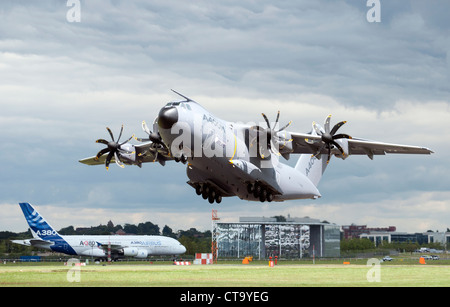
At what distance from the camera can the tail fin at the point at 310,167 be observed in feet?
137

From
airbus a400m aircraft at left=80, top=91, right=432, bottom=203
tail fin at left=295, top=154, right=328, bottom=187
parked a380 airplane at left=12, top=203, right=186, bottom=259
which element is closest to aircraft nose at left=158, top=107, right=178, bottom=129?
airbus a400m aircraft at left=80, top=91, right=432, bottom=203

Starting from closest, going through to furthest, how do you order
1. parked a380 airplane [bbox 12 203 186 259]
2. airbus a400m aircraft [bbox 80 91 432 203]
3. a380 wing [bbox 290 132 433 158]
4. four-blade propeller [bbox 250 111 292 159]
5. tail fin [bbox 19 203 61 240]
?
airbus a400m aircraft [bbox 80 91 432 203], four-blade propeller [bbox 250 111 292 159], a380 wing [bbox 290 132 433 158], tail fin [bbox 19 203 61 240], parked a380 airplane [bbox 12 203 186 259]

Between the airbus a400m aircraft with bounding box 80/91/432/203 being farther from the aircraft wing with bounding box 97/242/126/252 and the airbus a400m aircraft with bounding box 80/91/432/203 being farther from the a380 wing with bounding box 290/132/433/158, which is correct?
the aircraft wing with bounding box 97/242/126/252

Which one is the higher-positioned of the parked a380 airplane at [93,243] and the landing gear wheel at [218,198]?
the landing gear wheel at [218,198]

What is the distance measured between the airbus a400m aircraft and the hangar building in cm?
4887

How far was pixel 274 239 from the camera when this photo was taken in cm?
9038

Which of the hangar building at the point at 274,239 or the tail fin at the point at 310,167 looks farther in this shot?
the hangar building at the point at 274,239

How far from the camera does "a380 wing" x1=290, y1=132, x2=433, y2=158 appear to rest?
35219 mm

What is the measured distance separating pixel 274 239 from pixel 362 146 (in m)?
56.0

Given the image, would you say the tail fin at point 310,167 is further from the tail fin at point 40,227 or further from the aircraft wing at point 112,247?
the aircraft wing at point 112,247

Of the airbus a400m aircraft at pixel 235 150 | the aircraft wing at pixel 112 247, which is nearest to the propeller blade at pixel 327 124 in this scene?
the airbus a400m aircraft at pixel 235 150

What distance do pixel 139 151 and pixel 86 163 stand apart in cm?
616
